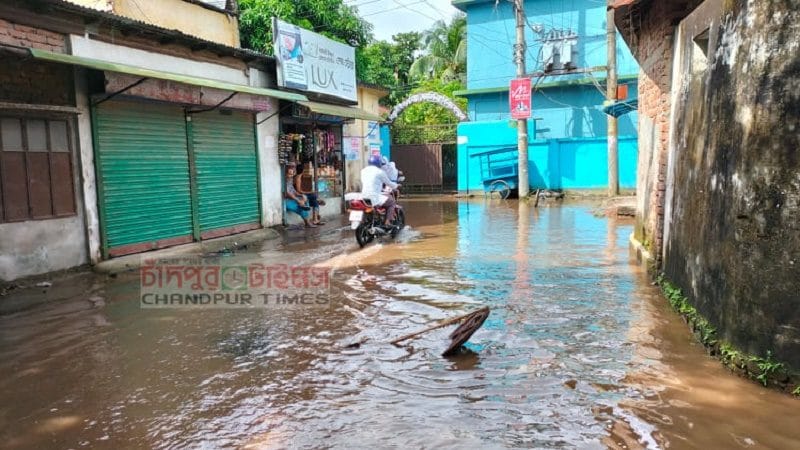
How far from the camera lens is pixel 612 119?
738 inches

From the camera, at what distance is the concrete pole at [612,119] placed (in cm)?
1860

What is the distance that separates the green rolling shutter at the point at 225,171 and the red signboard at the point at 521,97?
10.3 m

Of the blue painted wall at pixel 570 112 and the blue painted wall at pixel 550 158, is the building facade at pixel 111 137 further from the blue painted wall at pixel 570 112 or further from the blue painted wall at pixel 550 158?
the blue painted wall at pixel 570 112

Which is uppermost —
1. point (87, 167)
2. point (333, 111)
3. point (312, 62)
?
point (312, 62)

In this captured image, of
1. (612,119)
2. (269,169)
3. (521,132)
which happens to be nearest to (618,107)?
(612,119)

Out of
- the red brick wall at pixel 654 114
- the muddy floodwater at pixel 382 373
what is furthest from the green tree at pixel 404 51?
the muddy floodwater at pixel 382 373

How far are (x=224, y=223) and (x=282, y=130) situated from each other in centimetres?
312

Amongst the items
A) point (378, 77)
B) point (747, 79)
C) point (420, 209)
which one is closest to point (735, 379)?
point (747, 79)

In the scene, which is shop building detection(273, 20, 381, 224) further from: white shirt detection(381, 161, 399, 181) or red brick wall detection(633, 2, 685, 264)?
red brick wall detection(633, 2, 685, 264)

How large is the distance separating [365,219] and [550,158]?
1278 centimetres

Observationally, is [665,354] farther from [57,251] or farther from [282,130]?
[282,130]

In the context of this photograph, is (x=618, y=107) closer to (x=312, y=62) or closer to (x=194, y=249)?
(x=312, y=62)

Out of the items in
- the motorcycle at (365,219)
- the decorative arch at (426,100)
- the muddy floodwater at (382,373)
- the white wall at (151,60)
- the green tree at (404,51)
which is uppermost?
the green tree at (404,51)

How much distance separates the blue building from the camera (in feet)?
71.4
